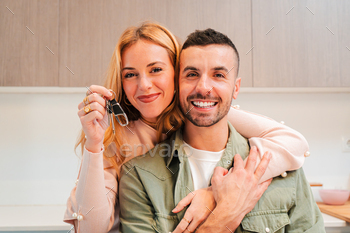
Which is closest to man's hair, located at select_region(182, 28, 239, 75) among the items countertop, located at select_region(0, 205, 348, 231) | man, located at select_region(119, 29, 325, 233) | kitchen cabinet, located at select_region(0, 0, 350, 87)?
man, located at select_region(119, 29, 325, 233)

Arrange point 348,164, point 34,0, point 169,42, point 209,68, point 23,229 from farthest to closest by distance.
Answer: point 348,164
point 34,0
point 23,229
point 169,42
point 209,68

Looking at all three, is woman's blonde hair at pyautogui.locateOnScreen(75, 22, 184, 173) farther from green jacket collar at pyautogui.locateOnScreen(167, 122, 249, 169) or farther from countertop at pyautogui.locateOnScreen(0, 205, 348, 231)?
countertop at pyautogui.locateOnScreen(0, 205, 348, 231)

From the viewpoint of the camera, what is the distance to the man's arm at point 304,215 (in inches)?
36.0

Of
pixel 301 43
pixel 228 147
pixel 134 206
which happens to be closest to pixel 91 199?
pixel 134 206

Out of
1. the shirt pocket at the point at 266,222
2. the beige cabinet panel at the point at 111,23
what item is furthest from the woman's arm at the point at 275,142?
the beige cabinet panel at the point at 111,23

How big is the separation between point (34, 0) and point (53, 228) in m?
1.14

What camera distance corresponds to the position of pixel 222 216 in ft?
2.72

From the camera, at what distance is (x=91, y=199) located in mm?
853

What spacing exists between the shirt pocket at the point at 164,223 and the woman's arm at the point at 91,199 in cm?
15

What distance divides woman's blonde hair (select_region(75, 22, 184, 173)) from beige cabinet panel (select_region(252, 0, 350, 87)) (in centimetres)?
69

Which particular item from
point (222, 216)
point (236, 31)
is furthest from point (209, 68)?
point (236, 31)

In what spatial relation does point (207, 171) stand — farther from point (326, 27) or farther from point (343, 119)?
point (343, 119)

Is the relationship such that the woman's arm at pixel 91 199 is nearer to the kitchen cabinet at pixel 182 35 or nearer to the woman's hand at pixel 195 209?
the woman's hand at pixel 195 209

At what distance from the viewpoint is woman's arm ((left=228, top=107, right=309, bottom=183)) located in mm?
927
